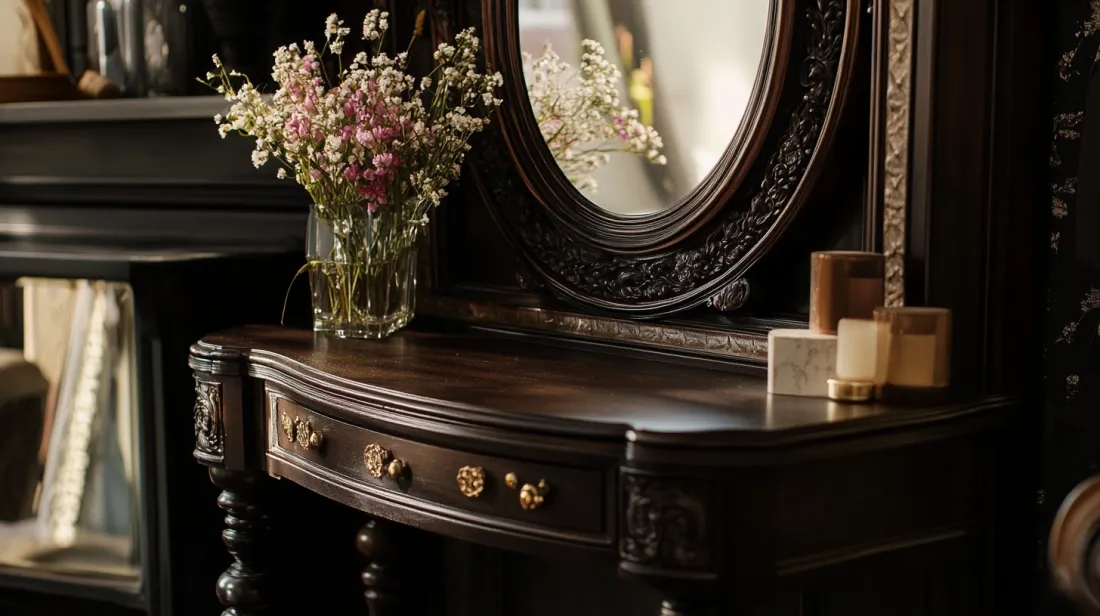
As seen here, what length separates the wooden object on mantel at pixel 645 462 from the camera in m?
1.55

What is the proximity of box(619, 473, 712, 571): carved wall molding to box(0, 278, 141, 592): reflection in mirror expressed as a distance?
4.77 feet

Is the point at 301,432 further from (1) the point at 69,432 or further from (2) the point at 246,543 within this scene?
(1) the point at 69,432

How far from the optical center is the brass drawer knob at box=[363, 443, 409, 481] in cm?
191

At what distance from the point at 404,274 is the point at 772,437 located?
1.11m

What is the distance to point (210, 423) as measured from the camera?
93.9 inches

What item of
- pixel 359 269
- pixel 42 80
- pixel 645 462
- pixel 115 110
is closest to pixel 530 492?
pixel 645 462

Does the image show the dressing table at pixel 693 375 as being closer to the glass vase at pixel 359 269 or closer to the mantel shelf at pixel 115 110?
the glass vase at pixel 359 269

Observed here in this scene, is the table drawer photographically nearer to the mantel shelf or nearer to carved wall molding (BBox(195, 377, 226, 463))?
carved wall molding (BBox(195, 377, 226, 463))

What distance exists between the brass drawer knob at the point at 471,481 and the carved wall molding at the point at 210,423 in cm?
74

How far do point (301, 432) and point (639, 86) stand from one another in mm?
833

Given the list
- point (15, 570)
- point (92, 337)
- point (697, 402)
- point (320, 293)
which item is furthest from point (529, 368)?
point (15, 570)

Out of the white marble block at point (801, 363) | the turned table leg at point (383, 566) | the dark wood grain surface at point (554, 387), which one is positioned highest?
the white marble block at point (801, 363)

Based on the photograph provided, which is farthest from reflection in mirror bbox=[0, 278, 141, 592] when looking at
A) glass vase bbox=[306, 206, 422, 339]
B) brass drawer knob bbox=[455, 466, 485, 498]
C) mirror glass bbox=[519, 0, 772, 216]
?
brass drawer knob bbox=[455, 466, 485, 498]

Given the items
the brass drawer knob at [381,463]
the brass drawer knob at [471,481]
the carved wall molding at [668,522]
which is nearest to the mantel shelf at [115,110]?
the brass drawer knob at [381,463]
